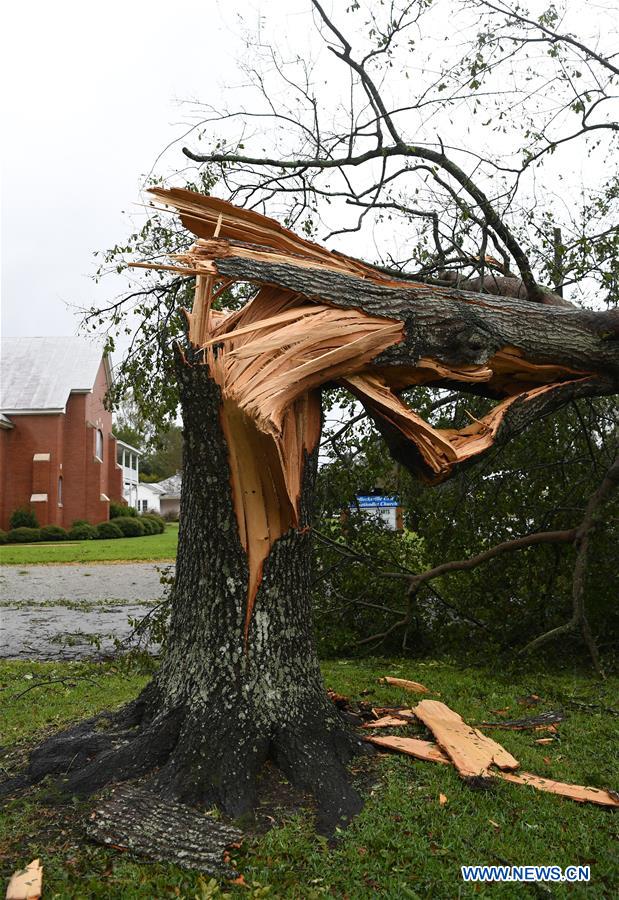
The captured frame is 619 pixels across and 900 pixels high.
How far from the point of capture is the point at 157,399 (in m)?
7.46

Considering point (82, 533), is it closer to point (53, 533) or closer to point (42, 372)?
point (53, 533)

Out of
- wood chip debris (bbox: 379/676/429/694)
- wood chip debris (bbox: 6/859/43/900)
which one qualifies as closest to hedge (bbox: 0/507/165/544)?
wood chip debris (bbox: 379/676/429/694)

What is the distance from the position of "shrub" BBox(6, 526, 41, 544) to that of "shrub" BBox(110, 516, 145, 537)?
3.96 meters

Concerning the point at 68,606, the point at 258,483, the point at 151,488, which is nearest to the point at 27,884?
the point at 258,483

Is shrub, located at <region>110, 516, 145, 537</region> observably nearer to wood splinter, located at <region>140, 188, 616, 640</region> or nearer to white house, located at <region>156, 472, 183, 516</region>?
white house, located at <region>156, 472, 183, 516</region>

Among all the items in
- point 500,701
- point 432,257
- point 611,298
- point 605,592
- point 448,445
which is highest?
point 432,257

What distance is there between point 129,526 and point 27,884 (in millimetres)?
29323

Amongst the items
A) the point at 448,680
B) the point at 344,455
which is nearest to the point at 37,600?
the point at 344,455

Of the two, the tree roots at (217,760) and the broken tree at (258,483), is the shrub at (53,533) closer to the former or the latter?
the broken tree at (258,483)

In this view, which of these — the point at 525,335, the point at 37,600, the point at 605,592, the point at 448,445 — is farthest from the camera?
the point at 37,600

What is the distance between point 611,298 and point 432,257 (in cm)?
170

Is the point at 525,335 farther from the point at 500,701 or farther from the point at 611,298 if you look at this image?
the point at 611,298

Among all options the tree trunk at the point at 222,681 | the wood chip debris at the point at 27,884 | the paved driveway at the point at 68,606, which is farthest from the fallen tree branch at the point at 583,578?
the wood chip debris at the point at 27,884

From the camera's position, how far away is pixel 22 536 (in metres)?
27.0
